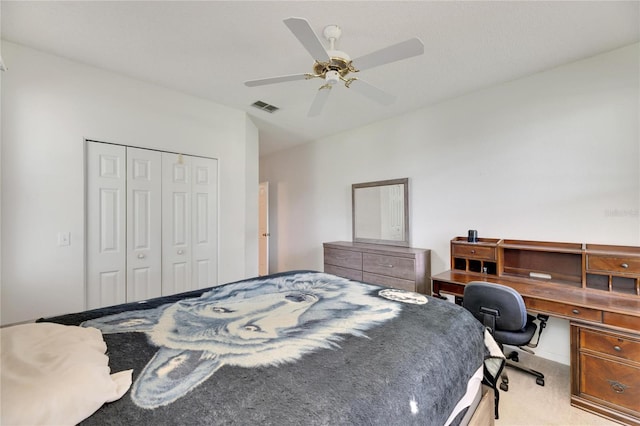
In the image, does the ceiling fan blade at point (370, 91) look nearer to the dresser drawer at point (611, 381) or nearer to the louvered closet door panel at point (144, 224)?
the louvered closet door panel at point (144, 224)

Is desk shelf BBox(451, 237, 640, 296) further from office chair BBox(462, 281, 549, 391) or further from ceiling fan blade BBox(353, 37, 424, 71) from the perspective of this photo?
ceiling fan blade BBox(353, 37, 424, 71)

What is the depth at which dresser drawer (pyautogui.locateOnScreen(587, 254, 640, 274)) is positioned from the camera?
1905 millimetres

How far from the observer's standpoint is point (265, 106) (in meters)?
3.30

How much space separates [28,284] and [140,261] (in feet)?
2.56

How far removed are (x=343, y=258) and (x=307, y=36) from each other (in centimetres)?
274

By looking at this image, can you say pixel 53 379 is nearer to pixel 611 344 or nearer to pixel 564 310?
pixel 564 310

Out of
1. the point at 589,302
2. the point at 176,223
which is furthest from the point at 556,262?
the point at 176,223

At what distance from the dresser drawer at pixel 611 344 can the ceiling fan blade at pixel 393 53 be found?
2.19m

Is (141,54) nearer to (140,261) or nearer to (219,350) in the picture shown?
(140,261)

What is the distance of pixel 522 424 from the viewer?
1.72m

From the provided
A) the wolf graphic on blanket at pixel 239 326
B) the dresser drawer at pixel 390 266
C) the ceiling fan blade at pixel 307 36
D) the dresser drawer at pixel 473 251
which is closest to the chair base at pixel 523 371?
the dresser drawer at pixel 473 251

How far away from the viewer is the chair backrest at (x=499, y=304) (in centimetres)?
191

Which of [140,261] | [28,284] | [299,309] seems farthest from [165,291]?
[299,309]

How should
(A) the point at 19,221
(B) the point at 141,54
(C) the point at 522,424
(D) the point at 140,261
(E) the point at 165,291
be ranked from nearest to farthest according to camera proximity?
1. (C) the point at 522,424
2. (A) the point at 19,221
3. (B) the point at 141,54
4. (D) the point at 140,261
5. (E) the point at 165,291
